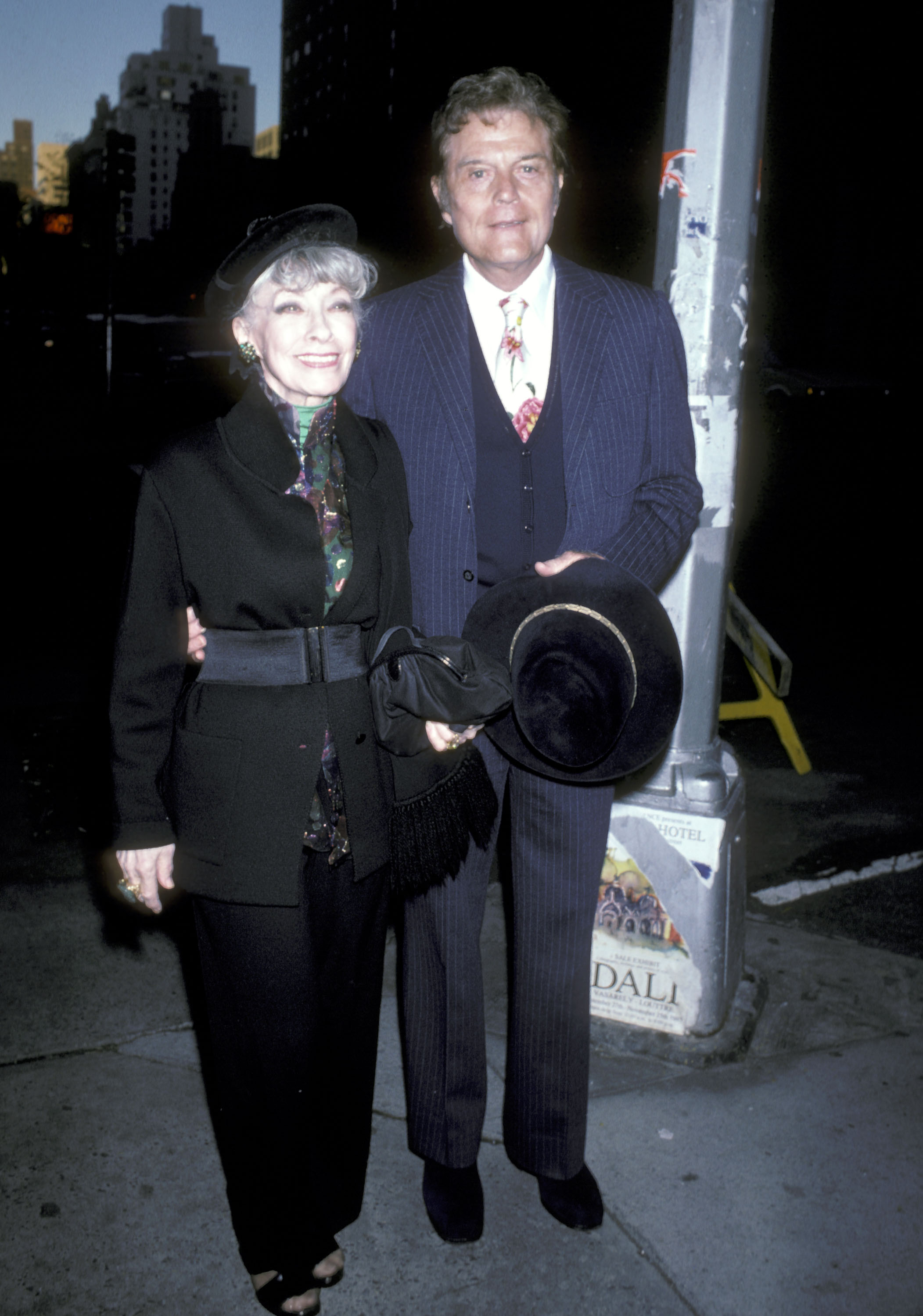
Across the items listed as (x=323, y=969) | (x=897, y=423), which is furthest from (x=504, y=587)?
(x=897, y=423)

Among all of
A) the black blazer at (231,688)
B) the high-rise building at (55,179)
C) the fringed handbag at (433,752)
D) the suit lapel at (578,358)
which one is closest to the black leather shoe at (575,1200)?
the fringed handbag at (433,752)

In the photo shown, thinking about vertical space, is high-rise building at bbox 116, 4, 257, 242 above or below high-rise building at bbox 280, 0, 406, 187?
above

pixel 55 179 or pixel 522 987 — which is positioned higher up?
pixel 55 179

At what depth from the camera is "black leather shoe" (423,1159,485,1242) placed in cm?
250

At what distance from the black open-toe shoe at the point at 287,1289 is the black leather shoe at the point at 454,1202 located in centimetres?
35

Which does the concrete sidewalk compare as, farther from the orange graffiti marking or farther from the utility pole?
the utility pole

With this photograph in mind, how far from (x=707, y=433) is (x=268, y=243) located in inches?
60.8

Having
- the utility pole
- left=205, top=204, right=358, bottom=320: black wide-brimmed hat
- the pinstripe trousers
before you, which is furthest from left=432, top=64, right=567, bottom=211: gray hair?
the utility pole

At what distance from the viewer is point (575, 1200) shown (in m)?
2.57

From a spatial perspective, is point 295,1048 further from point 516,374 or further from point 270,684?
point 516,374

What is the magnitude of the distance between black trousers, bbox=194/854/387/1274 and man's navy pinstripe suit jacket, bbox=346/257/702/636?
2.22 ft

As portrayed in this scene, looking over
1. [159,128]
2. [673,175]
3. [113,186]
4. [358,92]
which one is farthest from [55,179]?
[673,175]

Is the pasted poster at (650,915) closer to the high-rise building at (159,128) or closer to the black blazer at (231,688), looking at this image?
the black blazer at (231,688)

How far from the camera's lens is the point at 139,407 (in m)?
24.8
